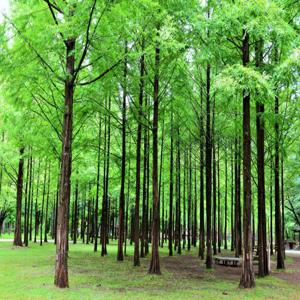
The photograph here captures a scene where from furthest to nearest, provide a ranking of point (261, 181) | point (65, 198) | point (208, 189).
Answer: point (208, 189)
point (261, 181)
point (65, 198)

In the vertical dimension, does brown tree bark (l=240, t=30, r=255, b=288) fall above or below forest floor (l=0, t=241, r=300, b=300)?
above

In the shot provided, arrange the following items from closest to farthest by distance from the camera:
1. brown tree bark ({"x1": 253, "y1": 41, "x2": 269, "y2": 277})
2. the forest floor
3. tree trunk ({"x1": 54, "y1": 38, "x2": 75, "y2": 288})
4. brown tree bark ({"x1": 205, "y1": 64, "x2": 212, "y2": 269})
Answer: the forest floor → tree trunk ({"x1": 54, "y1": 38, "x2": 75, "y2": 288}) → brown tree bark ({"x1": 253, "y1": 41, "x2": 269, "y2": 277}) → brown tree bark ({"x1": 205, "y1": 64, "x2": 212, "y2": 269})

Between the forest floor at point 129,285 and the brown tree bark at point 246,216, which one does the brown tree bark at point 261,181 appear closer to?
the forest floor at point 129,285

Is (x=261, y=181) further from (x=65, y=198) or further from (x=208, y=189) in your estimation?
(x=65, y=198)

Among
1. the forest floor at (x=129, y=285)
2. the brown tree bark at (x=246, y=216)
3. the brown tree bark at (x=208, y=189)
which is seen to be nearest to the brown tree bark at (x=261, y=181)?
the forest floor at (x=129, y=285)

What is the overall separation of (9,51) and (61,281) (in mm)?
6182

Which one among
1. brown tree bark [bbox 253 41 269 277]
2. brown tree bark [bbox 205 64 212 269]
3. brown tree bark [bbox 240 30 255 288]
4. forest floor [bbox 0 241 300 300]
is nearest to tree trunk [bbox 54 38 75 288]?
forest floor [bbox 0 241 300 300]

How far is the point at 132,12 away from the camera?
9.70 meters

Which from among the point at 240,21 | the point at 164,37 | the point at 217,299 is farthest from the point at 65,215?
the point at 240,21

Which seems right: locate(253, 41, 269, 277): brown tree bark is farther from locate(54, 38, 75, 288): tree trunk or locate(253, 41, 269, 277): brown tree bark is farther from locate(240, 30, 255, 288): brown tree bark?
locate(54, 38, 75, 288): tree trunk

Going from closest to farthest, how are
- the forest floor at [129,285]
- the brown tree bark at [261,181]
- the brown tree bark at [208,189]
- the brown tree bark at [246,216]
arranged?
the forest floor at [129,285] → the brown tree bark at [246,216] → the brown tree bark at [261,181] → the brown tree bark at [208,189]

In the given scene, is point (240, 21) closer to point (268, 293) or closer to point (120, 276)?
point (268, 293)

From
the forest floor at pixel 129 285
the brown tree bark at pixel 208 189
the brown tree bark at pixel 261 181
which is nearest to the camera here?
the forest floor at pixel 129 285

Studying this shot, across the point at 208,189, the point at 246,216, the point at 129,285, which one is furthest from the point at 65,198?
the point at 208,189
